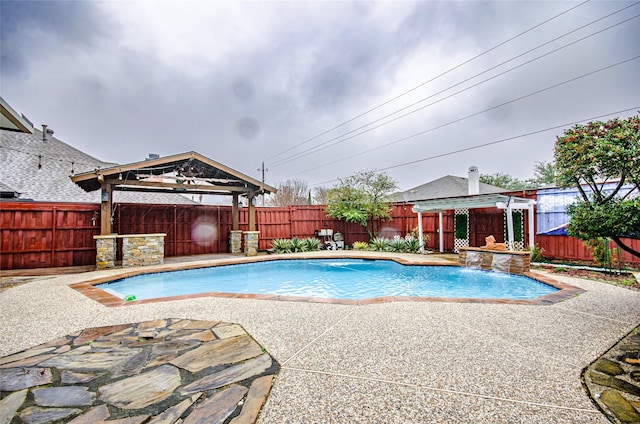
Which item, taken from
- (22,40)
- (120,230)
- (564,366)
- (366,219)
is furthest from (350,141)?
(564,366)

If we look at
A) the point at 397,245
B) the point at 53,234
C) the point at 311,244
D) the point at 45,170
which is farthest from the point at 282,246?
the point at 45,170

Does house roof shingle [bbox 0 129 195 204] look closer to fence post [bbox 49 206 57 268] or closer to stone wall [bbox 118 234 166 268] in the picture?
fence post [bbox 49 206 57 268]

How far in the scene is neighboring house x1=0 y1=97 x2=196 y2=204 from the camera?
1202 cm

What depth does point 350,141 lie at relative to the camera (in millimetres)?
22969

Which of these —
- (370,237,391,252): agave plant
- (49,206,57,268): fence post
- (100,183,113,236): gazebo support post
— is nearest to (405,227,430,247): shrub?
(370,237,391,252): agave plant

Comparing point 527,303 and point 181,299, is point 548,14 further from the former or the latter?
point 181,299

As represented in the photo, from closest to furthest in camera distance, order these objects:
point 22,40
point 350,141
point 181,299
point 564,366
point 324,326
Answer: point 564,366 < point 324,326 < point 181,299 < point 22,40 < point 350,141

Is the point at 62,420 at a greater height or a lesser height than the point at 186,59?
lesser

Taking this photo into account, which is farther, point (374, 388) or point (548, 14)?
point (548, 14)

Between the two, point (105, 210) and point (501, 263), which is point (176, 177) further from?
point (501, 263)

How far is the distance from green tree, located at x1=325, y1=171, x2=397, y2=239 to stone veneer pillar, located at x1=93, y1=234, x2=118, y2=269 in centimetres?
864

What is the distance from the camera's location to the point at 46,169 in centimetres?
1341

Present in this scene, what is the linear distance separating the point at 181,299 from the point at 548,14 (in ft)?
49.0

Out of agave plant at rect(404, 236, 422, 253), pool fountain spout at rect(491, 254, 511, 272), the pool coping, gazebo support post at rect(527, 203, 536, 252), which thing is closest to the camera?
the pool coping
